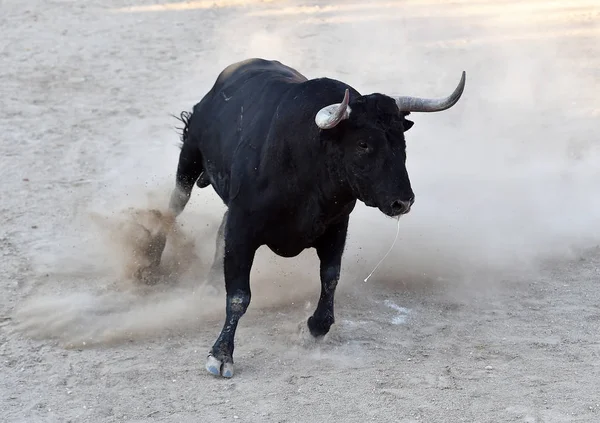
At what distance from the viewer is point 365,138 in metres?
5.62

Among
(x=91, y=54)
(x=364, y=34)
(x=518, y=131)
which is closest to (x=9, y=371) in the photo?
(x=518, y=131)

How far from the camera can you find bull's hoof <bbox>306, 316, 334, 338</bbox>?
643cm

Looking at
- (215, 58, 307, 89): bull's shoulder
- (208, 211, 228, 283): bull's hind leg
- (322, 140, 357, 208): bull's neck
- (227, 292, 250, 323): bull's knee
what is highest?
(215, 58, 307, 89): bull's shoulder

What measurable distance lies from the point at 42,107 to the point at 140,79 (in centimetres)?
141

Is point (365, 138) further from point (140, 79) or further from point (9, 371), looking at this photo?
point (140, 79)

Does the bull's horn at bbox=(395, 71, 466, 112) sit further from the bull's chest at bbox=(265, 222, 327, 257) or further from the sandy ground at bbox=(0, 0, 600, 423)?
the sandy ground at bbox=(0, 0, 600, 423)

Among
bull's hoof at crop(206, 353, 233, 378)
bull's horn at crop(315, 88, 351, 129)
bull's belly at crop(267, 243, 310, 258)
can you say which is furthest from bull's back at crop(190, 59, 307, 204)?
bull's hoof at crop(206, 353, 233, 378)

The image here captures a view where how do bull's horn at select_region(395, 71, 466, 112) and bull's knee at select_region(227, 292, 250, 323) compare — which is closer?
bull's horn at select_region(395, 71, 466, 112)

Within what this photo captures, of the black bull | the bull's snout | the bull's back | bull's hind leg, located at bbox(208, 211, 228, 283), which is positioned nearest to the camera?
the bull's snout

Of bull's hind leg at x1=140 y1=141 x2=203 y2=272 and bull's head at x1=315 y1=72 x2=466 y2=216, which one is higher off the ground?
bull's head at x1=315 y1=72 x2=466 y2=216

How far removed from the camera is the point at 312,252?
8.02 meters

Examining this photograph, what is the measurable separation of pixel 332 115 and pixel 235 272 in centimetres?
125

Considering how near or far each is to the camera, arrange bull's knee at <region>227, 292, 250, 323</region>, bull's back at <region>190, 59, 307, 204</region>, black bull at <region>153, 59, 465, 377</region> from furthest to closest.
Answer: bull's back at <region>190, 59, 307, 204</region>
bull's knee at <region>227, 292, 250, 323</region>
black bull at <region>153, 59, 465, 377</region>

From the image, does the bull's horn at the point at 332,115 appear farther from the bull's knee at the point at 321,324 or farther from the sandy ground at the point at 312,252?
the sandy ground at the point at 312,252
